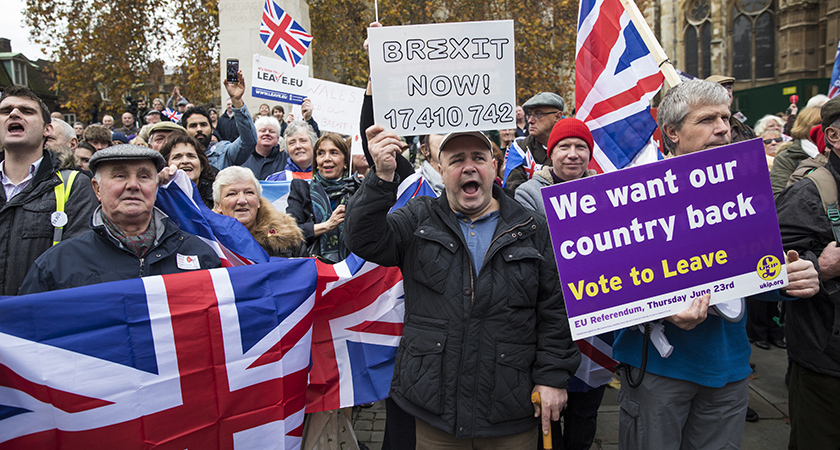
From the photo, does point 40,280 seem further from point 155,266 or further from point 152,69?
point 152,69

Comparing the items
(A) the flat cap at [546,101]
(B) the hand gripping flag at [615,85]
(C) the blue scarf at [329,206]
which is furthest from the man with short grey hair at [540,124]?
(C) the blue scarf at [329,206]

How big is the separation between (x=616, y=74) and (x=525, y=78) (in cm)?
1574

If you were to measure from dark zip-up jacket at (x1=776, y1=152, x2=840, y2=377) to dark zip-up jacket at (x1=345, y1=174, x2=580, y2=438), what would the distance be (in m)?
1.25

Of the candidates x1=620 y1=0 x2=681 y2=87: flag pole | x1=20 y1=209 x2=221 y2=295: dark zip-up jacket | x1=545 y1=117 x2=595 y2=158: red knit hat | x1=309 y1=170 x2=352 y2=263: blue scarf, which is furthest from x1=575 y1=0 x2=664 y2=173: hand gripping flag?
x1=20 y1=209 x2=221 y2=295: dark zip-up jacket

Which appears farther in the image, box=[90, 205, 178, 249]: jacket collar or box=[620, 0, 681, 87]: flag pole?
box=[620, 0, 681, 87]: flag pole

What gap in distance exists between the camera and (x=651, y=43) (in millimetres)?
3617

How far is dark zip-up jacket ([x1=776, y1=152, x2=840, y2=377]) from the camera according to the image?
8.81 ft

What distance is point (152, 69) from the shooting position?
20641mm

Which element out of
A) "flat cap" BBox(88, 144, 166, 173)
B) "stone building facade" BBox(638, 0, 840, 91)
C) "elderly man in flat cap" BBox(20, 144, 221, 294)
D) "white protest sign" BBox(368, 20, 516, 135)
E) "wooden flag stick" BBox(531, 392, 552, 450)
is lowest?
"wooden flag stick" BBox(531, 392, 552, 450)

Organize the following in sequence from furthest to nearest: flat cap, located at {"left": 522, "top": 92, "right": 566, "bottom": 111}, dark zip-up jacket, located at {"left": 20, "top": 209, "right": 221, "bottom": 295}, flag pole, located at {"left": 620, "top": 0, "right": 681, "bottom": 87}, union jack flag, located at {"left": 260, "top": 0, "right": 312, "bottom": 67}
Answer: union jack flag, located at {"left": 260, "top": 0, "right": 312, "bottom": 67}
flat cap, located at {"left": 522, "top": 92, "right": 566, "bottom": 111}
flag pole, located at {"left": 620, "top": 0, "right": 681, "bottom": 87}
dark zip-up jacket, located at {"left": 20, "top": 209, "right": 221, "bottom": 295}

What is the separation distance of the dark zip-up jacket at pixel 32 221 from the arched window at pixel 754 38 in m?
34.2

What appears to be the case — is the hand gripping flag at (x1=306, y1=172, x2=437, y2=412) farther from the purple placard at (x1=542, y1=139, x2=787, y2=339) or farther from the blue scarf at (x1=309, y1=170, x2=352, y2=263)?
the purple placard at (x1=542, y1=139, x2=787, y2=339)

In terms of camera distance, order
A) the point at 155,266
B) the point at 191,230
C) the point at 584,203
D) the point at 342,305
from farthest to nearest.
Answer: the point at 342,305, the point at 191,230, the point at 155,266, the point at 584,203

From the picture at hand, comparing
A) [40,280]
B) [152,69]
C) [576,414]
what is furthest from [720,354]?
[152,69]
